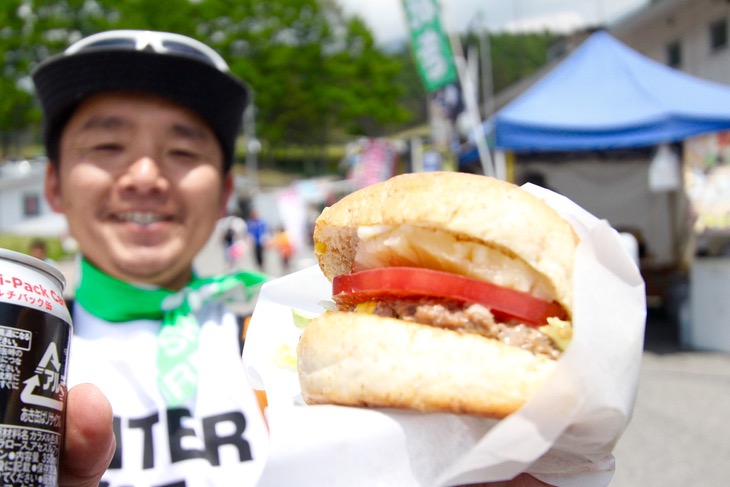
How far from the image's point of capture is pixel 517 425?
1.05m

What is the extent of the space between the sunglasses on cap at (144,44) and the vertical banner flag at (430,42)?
28.7 feet

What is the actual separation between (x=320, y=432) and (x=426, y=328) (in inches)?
11.3

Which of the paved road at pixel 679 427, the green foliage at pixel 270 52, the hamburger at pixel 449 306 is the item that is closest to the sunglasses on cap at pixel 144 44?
the hamburger at pixel 449 306

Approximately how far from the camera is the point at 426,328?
1188 millimetres

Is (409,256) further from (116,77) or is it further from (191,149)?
(116,77)

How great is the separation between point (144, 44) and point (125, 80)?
181 millimetres

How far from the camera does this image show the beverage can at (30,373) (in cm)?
99

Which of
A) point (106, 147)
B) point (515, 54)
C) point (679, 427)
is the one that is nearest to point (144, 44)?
point (106, 147)

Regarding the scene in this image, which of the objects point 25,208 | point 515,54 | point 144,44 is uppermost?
point 144,44

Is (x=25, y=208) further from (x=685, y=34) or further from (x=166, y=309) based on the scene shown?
(x=166, y=309)

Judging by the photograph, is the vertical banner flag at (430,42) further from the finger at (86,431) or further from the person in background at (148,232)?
the finger at (86,431)

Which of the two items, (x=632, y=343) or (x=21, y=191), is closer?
(x=632, y=343)

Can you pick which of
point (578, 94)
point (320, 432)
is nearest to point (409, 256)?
point (320, 432)

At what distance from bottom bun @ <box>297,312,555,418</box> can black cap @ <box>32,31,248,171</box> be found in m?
1.23
